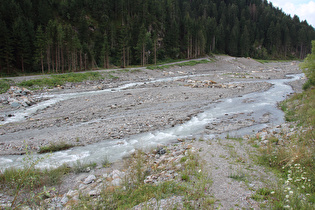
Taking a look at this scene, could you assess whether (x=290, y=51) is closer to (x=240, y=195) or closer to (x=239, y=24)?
(x=239, y=24)

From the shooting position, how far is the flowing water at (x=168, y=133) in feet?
32.4

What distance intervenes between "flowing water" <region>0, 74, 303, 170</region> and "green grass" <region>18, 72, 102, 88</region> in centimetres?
917

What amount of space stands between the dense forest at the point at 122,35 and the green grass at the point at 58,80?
9650mm

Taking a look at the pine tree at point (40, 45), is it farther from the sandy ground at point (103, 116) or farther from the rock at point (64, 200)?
the rock at point (64, 200)

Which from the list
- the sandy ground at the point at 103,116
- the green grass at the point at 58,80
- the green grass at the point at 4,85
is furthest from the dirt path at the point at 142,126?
the green grass at the point at 4,85

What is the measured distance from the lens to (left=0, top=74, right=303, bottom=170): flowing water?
32.4ft

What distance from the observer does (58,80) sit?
107 feet

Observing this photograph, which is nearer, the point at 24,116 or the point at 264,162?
the point at 264,162

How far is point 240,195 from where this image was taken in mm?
5137

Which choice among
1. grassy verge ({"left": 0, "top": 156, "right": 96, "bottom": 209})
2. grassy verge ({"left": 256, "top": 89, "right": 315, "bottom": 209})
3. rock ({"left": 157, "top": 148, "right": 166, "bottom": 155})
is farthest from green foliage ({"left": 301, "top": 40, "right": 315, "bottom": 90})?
grassy verge ({"left": 0, "top": 156, "right": 96, "bottom": 209})

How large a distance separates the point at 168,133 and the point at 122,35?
159 feet

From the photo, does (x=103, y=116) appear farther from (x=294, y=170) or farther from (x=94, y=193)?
(x=294, y=170)

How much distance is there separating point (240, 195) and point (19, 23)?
5656 centimetres

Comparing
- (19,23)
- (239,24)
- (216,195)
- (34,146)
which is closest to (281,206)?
(216,195)
